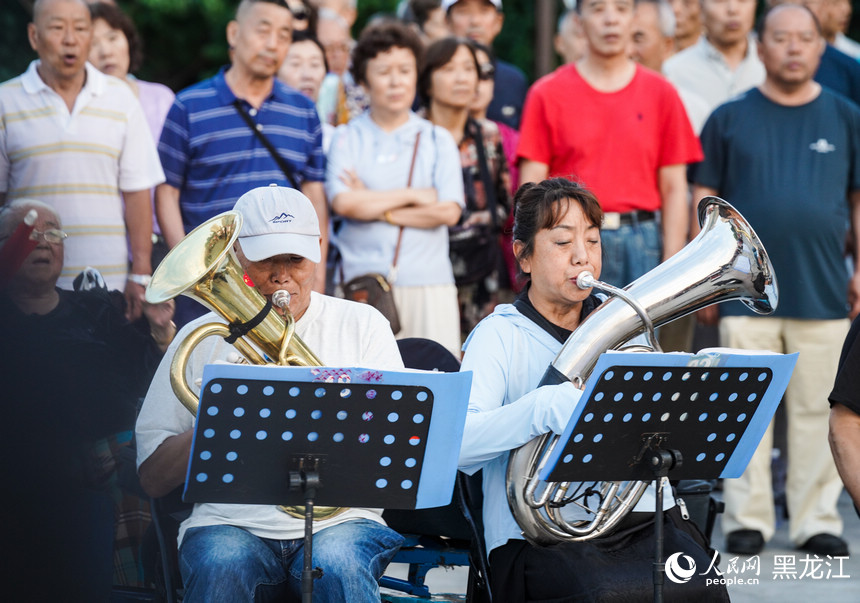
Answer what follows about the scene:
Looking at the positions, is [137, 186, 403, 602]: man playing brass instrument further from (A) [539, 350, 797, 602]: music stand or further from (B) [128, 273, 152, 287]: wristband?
(B) [128, 273, 152, 287]: wristband

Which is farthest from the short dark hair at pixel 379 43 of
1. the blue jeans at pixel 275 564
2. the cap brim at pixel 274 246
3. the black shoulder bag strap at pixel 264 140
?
the blue jeans at pixel 275 564

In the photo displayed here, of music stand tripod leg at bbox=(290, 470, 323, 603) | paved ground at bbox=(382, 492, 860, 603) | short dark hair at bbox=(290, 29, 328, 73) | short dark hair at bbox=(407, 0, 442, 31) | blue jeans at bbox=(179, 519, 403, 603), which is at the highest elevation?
short dark hair at bbox=(407, 0, 442, 31)

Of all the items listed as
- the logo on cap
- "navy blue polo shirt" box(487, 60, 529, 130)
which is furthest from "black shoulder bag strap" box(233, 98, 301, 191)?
"navy blue polo shirt" box(487, 60, 529, 130)

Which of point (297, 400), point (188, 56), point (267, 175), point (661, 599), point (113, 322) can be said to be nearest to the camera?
point (297, 400)

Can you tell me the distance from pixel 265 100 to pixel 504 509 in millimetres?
2543

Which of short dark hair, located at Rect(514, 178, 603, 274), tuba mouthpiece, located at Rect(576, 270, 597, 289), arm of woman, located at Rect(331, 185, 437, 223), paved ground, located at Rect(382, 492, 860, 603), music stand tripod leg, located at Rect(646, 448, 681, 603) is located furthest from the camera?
arm of woman, located at Rect(331, 185, 437, 223)

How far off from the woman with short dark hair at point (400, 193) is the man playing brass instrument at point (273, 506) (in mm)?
1796

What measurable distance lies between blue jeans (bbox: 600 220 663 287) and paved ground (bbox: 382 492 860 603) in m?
1.28

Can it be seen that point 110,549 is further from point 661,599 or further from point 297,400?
point 661,599

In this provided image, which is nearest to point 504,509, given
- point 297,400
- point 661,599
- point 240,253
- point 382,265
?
point 661,599

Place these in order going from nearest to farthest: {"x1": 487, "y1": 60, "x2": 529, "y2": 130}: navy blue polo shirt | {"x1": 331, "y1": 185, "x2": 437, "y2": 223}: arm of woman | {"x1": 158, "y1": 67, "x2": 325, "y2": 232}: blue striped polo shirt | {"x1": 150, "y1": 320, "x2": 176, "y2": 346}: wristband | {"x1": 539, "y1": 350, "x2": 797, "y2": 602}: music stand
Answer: {"x1": 539, "y1": 350, "x2": 797, "y2": 602}: music stand → {"x1": 150, "y1": 320, "x2": 176, "y2": 346}: wristband → {"x1": 158, "y1": 67, "x2": 325, "y2": 232}: blue striped polo shirt → {"x1": 331, "y1": 185, "x2": 437, "y2": 223}: arm of woman → {"x1": 487, "y1": 60, "x2": 529, "y2": 130}: navy blue polo shirt

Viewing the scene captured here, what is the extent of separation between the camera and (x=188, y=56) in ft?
49.0

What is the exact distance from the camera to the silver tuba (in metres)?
3.11

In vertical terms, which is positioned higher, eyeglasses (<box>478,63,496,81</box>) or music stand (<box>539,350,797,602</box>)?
eyeglasses (<box>478,63,496,81</box>)
